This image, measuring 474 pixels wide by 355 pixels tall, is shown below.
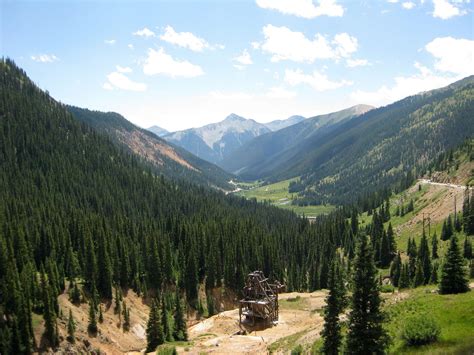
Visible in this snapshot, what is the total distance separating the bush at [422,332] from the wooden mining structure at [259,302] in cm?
→ 4568

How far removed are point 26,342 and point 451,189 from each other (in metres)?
165

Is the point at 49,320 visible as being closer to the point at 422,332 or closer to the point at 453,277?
the point at 422,332

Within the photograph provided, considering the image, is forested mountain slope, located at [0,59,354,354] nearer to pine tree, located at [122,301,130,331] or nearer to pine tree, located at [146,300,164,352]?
pine tree, located at [122,301,130,331]

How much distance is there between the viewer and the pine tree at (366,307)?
109 ft

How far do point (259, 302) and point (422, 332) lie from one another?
47.2 meters

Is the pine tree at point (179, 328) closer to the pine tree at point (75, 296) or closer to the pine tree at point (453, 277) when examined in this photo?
the pine tree at point (75, 296)

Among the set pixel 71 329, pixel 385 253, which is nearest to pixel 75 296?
pixel 71 329

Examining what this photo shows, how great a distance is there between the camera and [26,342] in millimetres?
64562

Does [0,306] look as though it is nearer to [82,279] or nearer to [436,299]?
[82,279]

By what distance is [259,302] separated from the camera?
7844cm

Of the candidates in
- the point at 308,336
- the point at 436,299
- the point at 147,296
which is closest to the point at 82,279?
the point at 147,296

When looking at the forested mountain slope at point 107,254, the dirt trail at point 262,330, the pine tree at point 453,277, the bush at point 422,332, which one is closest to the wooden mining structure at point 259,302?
the dirt trail at point 262,330

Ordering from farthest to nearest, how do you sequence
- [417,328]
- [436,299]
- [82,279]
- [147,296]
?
[147,296], [82,279], [436,299], [417,328]

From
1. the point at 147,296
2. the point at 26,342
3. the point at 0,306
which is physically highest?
the point at 0,306
